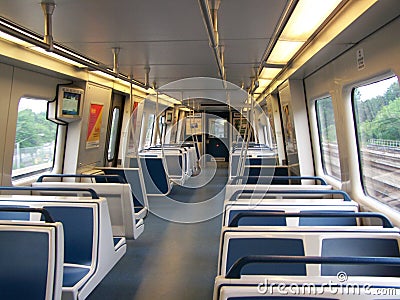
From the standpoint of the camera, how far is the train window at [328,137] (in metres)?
3.64

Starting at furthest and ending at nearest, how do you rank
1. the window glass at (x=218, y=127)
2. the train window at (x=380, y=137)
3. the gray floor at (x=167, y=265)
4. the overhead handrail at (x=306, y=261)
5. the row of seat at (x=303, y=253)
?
the window glass at (x=218, y=127)
the gray floor at (x=167, y=265)
the train window at (x=380, y=137)
the overhead handrail at (x=306, y=261)
the row of seat at (x=303, y=253)

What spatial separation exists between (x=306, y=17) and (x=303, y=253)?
155cm

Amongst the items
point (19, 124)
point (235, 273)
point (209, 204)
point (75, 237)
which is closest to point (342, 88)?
point (235, 273)

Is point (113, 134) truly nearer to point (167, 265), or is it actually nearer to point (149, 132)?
point (149, 132)

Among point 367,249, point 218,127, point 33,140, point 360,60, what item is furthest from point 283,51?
point 218,127

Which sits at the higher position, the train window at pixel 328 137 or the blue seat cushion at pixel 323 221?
the train window at pixel 328 137

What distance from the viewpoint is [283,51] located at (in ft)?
11.0

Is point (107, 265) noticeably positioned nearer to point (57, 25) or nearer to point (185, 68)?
point (57, 25)

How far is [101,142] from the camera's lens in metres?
5.48

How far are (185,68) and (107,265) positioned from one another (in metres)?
2.57

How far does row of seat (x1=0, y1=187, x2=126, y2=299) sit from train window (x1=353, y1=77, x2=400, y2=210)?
2126 mm

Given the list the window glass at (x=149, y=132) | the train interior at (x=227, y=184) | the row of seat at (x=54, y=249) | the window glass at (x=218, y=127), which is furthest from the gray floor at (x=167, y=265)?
the window glass at (x=218, y=127)

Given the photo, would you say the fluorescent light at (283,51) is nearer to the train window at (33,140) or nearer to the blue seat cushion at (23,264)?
the blue seat cushion at (23,264)

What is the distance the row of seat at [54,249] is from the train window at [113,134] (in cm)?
363
